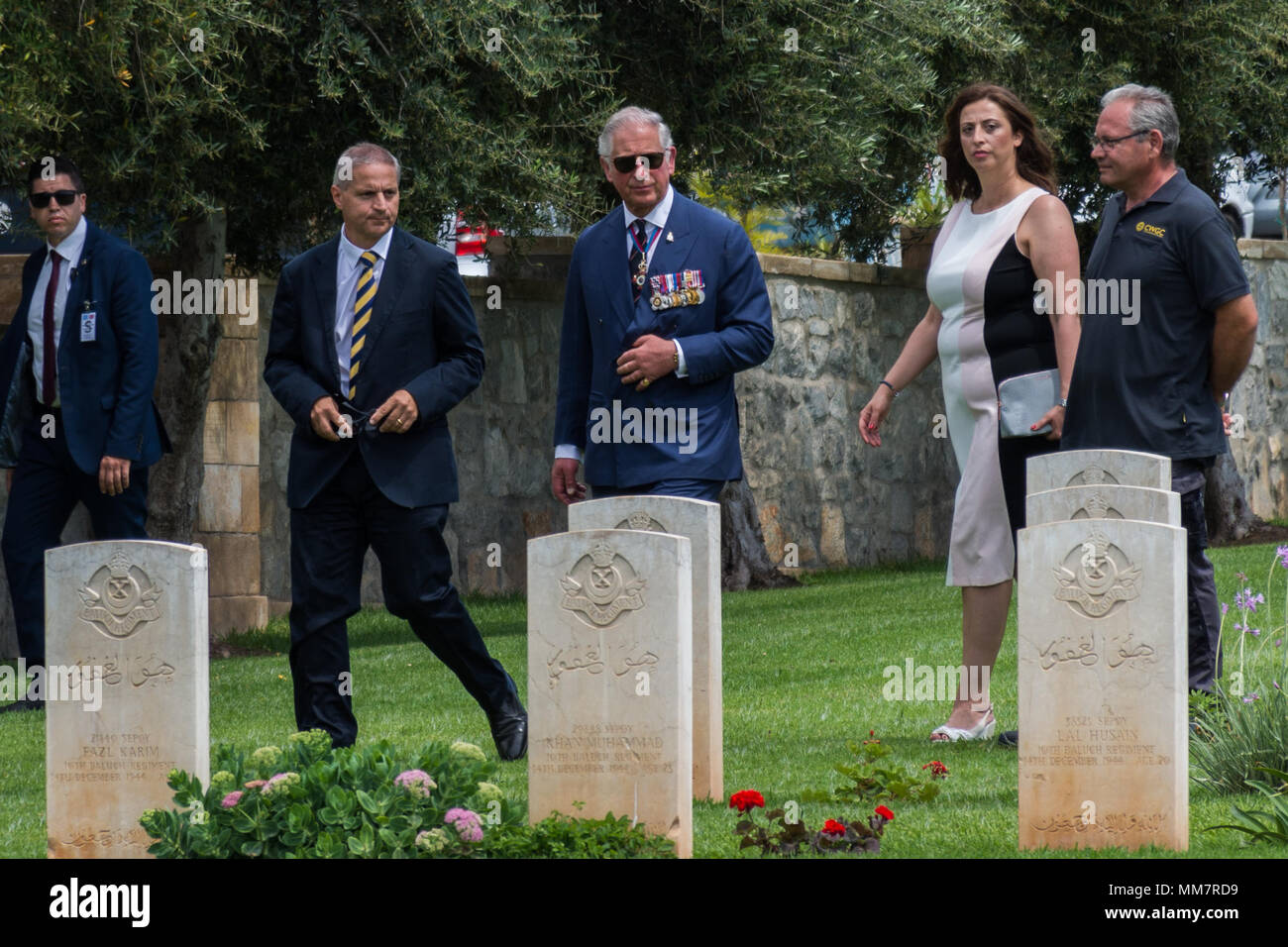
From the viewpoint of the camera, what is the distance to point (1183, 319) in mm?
6875

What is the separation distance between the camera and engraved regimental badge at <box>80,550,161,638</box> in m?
5.16

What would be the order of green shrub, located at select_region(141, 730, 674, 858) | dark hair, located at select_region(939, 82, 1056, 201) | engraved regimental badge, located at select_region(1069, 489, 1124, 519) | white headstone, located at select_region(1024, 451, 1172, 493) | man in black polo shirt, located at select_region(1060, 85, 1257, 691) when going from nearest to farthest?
green shrub, located at select_region(141, 730, 674, 858) < engraved regimental badge, located at select_region(1069, 489, 1124, 519) < white headstone, located at select_region(1024, 451, 1172, 493) < man in black polo shirt, located at select_region(1060, 85, 1257, 691) < dark hair, located at select_region(939, 82, 1056, 201)

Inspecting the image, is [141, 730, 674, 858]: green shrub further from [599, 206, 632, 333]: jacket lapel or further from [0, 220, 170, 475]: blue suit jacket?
[0, 220, 170, 475]: blue suit jacket

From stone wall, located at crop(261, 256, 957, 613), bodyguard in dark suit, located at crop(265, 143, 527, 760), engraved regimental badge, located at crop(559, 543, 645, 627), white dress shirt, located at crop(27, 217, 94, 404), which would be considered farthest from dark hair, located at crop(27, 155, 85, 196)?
engraved regimental badge, located at crop(559, 543, 645, 627)

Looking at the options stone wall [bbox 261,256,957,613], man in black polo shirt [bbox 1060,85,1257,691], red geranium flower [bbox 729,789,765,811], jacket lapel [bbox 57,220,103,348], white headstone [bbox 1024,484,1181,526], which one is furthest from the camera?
stone wall [bbox 261,256,957,613]

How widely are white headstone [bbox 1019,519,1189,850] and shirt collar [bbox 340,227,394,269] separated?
277cm

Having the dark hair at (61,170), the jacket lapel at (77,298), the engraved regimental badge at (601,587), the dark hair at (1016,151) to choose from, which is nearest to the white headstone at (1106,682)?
the engraved regimental badge at (601,587)

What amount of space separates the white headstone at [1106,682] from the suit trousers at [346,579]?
2.35 m

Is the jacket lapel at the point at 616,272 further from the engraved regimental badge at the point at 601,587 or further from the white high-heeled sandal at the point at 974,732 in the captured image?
the white high-heeled sandal at the point at 974,732

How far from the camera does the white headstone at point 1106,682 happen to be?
16.4 ft

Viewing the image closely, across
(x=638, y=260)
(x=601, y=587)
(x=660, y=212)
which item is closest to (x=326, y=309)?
(x=638, y=260)

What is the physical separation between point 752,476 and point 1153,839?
31.9 ft

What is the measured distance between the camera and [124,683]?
517 cm

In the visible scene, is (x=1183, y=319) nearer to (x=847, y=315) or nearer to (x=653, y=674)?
(x=653, y=674)
